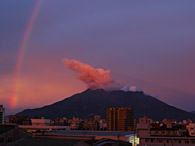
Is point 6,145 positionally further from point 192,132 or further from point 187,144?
point 192,132

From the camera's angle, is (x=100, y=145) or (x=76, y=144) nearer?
(x=76, y=144)

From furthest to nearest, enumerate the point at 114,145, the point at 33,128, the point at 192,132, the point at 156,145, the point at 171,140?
the point at 33,128, the point at 192,132, the point at 171,140, the point at 156,145, the point at 114,145

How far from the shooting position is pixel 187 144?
202 ft

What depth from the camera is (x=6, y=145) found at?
49.7m

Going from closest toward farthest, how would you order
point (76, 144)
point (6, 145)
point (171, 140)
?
point (76, 144)
point (6, 145)
point (171, 140)

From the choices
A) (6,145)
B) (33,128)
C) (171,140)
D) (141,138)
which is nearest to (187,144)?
(171,140)

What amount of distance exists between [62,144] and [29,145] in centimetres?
635

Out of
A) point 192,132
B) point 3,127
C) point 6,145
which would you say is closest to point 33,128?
point 192,132

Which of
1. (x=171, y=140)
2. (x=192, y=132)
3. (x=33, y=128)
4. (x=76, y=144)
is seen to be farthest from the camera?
(x=33, y=128)

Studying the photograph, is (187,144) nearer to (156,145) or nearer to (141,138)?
(156,145)

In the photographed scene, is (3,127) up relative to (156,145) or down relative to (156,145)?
up

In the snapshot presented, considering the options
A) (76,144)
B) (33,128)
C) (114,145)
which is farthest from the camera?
(33,128)

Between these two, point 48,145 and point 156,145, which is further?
point 156,145

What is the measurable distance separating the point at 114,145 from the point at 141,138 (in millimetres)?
16691
